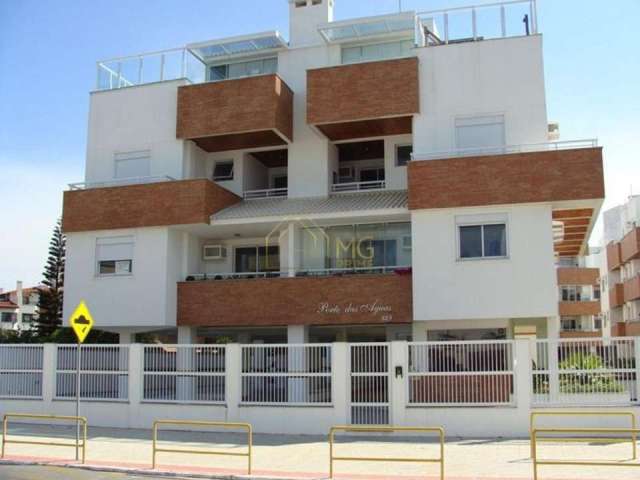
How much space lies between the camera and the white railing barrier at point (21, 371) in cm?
2144

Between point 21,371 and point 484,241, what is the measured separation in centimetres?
1380

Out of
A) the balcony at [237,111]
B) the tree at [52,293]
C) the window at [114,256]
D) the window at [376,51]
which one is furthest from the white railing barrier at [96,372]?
the tree at [52,293]

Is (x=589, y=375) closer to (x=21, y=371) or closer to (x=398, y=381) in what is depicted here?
(x=398, y=381)

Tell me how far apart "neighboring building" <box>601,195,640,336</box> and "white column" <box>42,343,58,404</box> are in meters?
40.8

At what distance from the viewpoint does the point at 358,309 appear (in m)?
24.0

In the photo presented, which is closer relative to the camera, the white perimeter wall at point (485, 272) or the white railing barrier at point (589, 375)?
the white railing barrier at point (589, 375)

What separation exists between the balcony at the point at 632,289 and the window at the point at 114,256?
37790mm

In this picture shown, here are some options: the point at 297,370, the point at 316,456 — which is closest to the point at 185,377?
the point at 297,370

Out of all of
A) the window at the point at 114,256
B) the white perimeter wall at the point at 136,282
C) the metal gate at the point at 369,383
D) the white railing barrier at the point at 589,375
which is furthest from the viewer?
the window at the point at 114,256

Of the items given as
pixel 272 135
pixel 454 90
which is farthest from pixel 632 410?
pixel 272 135

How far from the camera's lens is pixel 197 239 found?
2812 cm

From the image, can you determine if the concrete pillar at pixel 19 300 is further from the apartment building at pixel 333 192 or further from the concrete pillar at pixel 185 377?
the concrete pillar at pixel 185 377

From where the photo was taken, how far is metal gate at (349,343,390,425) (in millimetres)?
18125

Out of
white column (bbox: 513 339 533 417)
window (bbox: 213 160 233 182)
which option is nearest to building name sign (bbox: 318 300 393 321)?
white column (bbox: 513 339 533 417)
